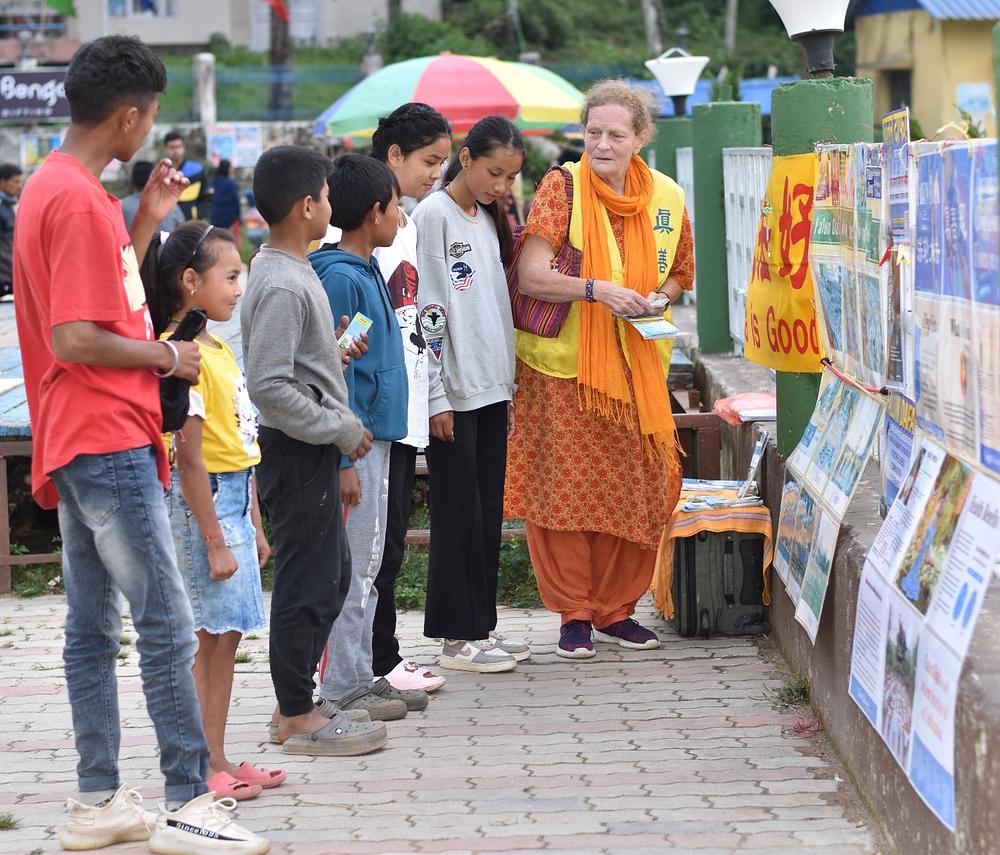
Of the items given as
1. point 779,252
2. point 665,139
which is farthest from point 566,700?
point 665,139

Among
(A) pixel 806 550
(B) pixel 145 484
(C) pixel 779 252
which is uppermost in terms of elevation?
(C) pixel 779 252

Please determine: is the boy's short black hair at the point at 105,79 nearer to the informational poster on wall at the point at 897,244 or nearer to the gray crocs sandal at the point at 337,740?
the informational poster on wall at the point at 897,244

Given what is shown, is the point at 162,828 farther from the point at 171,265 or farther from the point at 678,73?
the point at 678,73

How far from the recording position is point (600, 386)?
5.38m

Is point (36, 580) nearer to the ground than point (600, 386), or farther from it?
nearer to the ground

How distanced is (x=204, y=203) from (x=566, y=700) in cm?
1238

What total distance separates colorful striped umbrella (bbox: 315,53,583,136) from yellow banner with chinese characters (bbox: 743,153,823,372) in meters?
8.37

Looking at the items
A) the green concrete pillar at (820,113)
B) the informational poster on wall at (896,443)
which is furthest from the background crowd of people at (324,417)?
the informational poster on wall at (896,443)

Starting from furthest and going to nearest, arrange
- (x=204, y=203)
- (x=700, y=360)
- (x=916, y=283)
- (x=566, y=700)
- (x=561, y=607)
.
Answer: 1. (x=204, y=203)
2. (x=700, y=360)
3. (x=561, y=607)
4. (x=566, y=700)
5. (x=916, y=283)

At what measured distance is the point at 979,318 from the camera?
9.75ft

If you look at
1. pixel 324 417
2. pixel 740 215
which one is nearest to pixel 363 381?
pixel 324 417

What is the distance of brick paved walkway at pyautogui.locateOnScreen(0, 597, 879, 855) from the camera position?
12.4 ft

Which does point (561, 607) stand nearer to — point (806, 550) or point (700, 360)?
point (806, 550)

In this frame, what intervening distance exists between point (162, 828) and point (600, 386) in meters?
2.36
